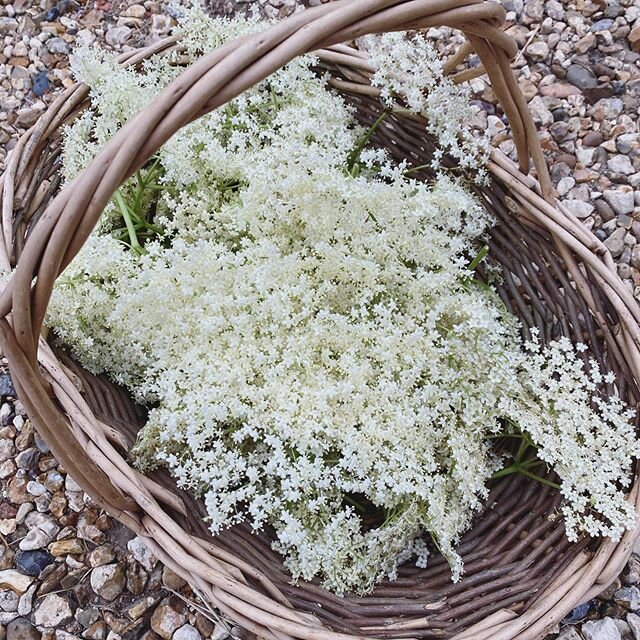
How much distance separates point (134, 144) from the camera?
2.96 feet

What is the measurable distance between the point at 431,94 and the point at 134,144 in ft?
2.56

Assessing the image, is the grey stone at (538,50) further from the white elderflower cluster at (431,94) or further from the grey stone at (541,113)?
the white elderflower cluster at (431,94)

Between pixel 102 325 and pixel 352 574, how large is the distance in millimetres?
660

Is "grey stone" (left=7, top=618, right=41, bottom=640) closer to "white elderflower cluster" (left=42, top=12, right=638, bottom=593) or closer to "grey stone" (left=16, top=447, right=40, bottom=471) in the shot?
"grey stone" (left=16, top=447, right=40, bottom=471)

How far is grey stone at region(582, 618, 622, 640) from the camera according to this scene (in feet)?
4.75

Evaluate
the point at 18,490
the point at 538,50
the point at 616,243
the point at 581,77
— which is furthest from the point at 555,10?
the point at 18,490


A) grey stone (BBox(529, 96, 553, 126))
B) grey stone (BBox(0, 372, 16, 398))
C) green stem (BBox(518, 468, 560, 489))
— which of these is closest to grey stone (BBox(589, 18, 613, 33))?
grey stone (BBox(529, 96, 553, 126))

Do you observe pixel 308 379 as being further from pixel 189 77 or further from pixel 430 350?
pixel 189 77

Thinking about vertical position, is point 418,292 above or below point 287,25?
below

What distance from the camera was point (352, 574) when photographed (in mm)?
1200

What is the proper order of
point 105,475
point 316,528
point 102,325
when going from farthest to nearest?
1. point 102,325
2. point 316,528
3. point 105,475

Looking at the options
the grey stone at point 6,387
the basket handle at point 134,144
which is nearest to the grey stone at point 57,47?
the grey stone at point 6,387

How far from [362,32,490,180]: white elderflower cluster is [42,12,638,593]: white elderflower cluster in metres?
0.10

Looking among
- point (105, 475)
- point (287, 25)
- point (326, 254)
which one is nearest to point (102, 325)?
point (105, 475)
